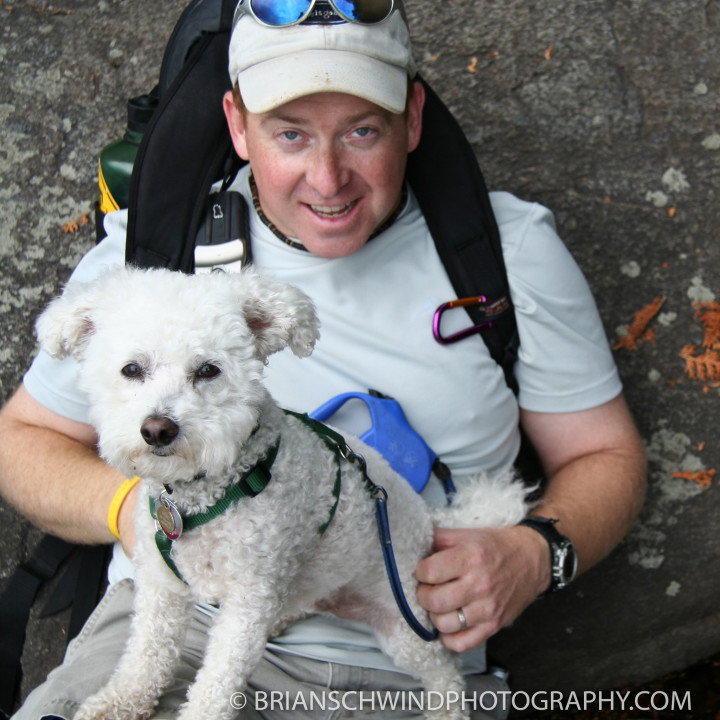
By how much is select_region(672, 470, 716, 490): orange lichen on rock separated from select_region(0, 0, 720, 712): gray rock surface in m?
0.02

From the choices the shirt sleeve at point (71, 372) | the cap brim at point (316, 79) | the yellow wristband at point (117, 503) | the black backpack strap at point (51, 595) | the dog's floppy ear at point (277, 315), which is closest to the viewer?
the dog's floppy ear at point (277, 315)

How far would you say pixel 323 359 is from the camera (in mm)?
2137

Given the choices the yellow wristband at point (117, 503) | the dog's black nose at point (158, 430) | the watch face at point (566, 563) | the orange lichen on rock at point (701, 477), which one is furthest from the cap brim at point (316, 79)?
the orange lichen on rock at point (701, 477)

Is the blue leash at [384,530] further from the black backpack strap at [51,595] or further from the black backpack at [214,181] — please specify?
the black backpack strap at [51,595]

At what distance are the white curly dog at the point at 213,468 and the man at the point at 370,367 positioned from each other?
29 cm

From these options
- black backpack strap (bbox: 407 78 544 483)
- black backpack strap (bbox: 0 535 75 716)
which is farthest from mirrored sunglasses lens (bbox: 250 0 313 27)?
black backpack strap (bbox: 0 535 75 716)

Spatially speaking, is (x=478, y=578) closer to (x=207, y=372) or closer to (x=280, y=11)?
(x=207, y=372)

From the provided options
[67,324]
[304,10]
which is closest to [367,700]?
[67,324]

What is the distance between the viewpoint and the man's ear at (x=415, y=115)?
2.13 metres

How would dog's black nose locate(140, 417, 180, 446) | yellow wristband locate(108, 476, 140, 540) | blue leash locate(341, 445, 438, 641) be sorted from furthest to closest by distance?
1. yellow wristband locate(108, 476, 140, 540)
2. blue leash locate(341, 445, 438, 641)
3. dog's black nose locate(140, 417, 180, 446)

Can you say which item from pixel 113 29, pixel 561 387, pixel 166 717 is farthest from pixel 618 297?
pixel 113 29

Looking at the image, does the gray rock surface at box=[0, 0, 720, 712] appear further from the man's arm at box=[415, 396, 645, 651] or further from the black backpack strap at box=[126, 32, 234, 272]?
the black backpack strap at box=[126, 32, 234, 272]

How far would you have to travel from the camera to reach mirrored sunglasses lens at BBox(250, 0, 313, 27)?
6.17 feet

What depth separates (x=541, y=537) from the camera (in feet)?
6.75
